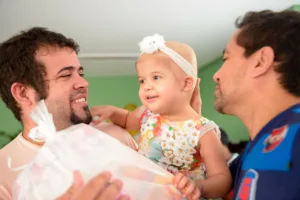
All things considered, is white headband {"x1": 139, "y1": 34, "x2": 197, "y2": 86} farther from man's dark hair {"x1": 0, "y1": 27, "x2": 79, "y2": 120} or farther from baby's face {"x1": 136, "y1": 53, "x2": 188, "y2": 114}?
man's dark hair {"x1": 0, "y1": 27, "x2": 79, "y2": 120}

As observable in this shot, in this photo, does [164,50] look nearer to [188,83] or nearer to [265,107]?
[188,83]

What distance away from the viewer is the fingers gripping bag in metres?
0.79

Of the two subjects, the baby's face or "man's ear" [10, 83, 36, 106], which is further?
"man's ear" [10, 83, 36, 106]

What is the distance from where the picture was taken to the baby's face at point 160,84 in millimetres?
1235

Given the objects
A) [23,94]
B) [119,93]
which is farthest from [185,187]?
[119,93]

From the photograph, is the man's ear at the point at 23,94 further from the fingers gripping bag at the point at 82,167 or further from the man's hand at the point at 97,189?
the man's hand at the point at 97,189

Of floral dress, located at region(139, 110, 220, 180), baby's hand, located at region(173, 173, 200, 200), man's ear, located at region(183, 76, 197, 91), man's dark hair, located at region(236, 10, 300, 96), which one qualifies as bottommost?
floral dress, located at region(139, 110, 220, 180)

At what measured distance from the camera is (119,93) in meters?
4.69

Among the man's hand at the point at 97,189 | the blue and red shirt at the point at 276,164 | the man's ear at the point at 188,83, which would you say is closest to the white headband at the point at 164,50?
the man's ear at the point at 188,83

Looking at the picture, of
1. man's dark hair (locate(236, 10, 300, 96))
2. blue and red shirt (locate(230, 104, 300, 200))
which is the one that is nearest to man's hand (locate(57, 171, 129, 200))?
blue and red shirt (locate(230, 104, 300, 200))

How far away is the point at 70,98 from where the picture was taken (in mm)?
1500

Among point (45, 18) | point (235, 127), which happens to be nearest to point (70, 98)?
point (45, 18)

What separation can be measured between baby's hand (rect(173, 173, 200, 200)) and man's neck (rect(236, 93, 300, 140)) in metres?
0.23

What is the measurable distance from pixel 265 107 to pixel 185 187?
30 centimetres
